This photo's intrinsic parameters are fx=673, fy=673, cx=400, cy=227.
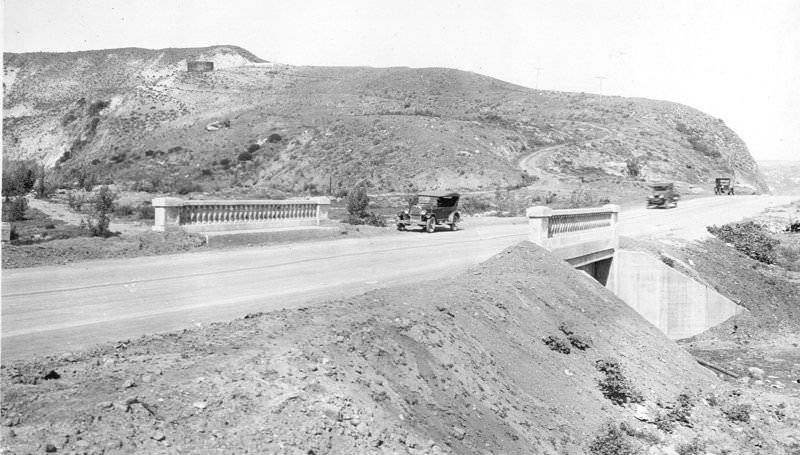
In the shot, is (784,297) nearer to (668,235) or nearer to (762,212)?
(668,235)

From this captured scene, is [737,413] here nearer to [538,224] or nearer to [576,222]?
[538,224]

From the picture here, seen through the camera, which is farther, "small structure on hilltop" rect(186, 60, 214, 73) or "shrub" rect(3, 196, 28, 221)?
"small structure on hilltop" rect(186, 60, 214, 73)

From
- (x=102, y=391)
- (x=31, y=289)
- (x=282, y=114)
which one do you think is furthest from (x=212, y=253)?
(x=282, y=114)

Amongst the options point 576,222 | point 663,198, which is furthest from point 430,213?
point 663,198

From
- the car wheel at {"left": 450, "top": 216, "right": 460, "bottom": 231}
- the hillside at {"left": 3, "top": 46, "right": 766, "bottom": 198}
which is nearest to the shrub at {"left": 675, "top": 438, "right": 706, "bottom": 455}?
the car wheel at {"left": 450, "top": 216, "right": 460, "bottom": 231}

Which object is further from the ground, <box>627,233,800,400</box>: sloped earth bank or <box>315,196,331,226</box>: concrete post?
<box>315,196,331,226</box>: concrete post

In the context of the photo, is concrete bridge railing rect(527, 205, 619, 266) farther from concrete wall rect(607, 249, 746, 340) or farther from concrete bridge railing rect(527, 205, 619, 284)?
concrete wall rect(607, 249, 746, 340)
